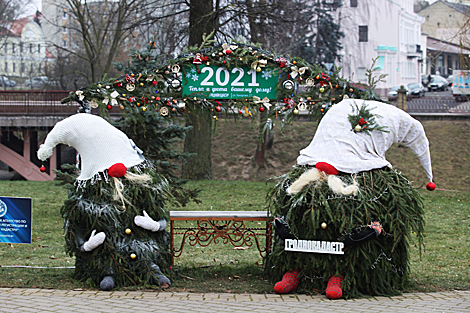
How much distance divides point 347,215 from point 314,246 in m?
0.49

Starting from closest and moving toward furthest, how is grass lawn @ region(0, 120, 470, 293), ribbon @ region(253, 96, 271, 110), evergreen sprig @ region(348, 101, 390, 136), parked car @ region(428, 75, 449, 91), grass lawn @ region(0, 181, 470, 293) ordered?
evergreen sprig @ region(348, 101, 390, 136), grass lawn @ region(0, 181, 470, 293), grass lawn @ region(0, 120, 470, 293), ribbon @ region(253, 96, 271, 110), parked car @ region(428, 75, 449, 91)

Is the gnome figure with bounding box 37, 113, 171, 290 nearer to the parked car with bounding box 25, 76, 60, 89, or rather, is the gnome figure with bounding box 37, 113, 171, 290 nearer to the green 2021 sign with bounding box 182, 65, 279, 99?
the green 2021 sign with bounding box 182, 65, 279, 99

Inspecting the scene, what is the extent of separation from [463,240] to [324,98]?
470cm

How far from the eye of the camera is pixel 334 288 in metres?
5.44

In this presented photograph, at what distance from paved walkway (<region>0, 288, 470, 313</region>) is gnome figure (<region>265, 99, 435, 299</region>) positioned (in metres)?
0.24

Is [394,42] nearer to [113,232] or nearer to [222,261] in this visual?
[222,261]

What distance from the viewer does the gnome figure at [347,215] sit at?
551 centimetres

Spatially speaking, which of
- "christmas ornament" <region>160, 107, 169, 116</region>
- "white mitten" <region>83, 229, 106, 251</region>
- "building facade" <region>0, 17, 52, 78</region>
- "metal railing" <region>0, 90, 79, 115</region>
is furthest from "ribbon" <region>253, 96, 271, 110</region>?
"building facade" <region>0, 17, 52, 78</region>

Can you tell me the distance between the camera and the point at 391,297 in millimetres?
5559

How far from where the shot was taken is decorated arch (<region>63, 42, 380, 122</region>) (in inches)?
263

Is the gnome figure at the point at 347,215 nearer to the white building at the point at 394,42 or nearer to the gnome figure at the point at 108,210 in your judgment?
the gnome figure at the point at 108,210

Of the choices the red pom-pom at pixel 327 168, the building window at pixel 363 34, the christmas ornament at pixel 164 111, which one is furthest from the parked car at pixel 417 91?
the red pom-pom at pixel 327 168

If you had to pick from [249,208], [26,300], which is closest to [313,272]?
[26,300]

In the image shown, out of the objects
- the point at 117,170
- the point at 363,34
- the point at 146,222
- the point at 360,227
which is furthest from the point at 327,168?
the point at 363,34
